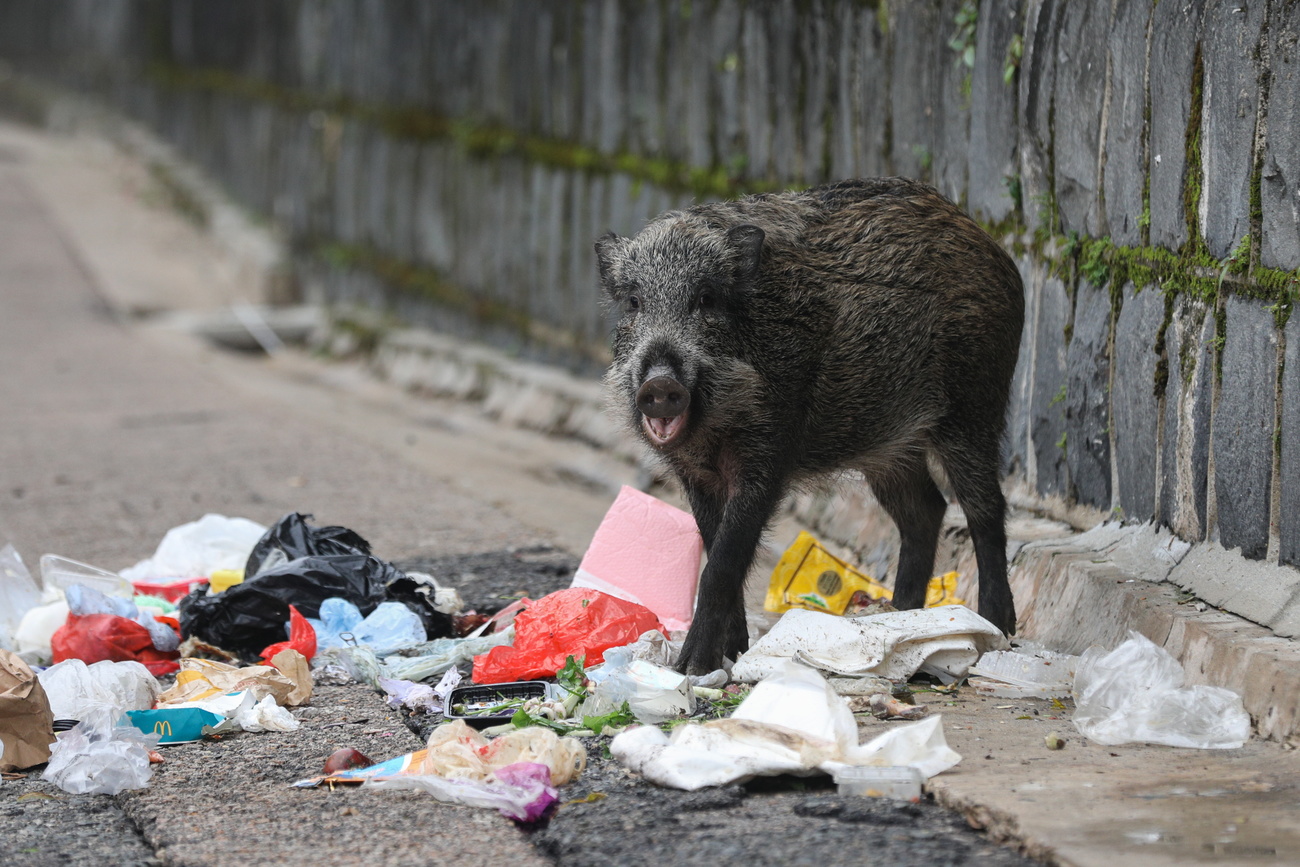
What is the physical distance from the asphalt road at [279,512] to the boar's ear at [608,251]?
1.38m

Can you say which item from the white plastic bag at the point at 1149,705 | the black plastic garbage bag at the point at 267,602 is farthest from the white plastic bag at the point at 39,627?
the white plastic bag at the point at 1149,705

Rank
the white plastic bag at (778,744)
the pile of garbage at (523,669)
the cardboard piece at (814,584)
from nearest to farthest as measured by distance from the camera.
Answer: the white plastic bag at (778,744)
the pile of garbage at (523,669)
the cardboard piece at (814,584)

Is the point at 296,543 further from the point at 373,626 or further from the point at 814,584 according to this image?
the point at 814,584

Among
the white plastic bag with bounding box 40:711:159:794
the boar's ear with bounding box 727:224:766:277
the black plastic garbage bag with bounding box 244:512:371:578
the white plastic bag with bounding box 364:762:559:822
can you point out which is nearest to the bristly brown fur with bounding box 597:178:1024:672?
the boar's ear with bounding box 727:224:766:277

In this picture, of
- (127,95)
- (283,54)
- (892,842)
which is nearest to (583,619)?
(892,842)

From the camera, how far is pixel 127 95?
72.9 feet

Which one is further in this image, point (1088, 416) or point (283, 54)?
point (283, 54)

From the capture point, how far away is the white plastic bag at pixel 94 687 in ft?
13.3

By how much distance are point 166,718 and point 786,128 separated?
4.02m

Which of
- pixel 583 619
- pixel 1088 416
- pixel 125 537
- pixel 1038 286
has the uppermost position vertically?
pixel 1038 286

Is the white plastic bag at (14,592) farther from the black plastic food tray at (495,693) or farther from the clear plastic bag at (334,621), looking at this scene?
the black plastic food tray at (495,693)

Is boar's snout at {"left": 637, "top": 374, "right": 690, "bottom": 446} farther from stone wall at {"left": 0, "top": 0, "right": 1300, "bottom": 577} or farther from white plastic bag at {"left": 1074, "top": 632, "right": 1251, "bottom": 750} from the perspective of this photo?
stone wall at {"left": 0, "top": 0, "right": 1300, "bottom": 577}

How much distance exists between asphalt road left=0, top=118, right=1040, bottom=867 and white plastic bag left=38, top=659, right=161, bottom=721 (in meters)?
0.31

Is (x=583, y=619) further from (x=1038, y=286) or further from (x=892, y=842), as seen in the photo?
(x=1038, y=286)
